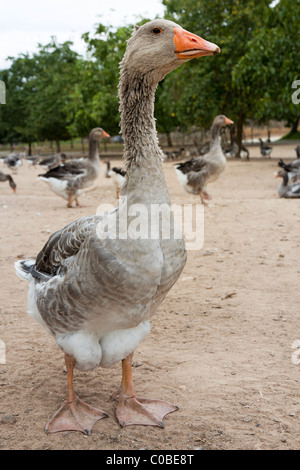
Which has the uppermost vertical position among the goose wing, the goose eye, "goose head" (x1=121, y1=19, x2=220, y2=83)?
the goose eye

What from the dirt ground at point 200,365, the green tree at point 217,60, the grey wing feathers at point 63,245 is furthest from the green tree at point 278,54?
the grey wing feathers at point 63,245

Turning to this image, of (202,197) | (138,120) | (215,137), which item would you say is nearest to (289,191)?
(202,197)

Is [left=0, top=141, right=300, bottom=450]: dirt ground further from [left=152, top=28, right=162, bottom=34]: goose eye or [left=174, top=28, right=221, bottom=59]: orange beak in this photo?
[left=152, top=28, right=162, bottom=34]: goose eye

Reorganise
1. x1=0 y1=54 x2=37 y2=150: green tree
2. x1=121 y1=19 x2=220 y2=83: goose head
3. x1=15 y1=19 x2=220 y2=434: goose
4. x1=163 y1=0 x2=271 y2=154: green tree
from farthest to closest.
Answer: x1=0 y1=54 x2=37 y2=150: green tree < x1=163 y1=0 x2=271 y2=154: green tree < x1=121 y1=19 x2=220 y2=83: goose head < x1=15 y1=19 x2=220 y2=434: goose

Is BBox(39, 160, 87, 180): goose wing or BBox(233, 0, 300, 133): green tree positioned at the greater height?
BBox(233, 0, 300, 133): green tree

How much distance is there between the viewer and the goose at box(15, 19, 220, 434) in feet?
8.71

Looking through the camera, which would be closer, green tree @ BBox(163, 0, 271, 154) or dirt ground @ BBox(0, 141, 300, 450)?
dirt ground @ BBox(0, 141, 300, 450)

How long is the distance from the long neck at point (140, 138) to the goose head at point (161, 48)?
0.28 feet

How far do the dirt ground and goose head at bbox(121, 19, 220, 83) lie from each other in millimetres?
2274

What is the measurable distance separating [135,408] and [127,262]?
45.9 inches

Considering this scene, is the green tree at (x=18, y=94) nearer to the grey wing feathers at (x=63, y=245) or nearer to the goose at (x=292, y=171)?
the goose at (x=292, y=171)

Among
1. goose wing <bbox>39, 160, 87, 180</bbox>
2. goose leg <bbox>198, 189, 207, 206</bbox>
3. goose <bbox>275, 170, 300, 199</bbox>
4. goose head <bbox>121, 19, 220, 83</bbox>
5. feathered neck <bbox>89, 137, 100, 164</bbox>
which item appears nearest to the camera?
goose head <bbox>121, 19, 220, 83</bbox>

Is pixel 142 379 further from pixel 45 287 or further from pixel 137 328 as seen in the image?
pixel 45 287

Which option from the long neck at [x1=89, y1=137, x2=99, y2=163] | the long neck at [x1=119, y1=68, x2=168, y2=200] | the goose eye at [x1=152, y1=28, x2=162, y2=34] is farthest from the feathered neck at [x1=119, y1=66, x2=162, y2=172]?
the long neck at [x1=89, y1=137, x2=99, y2=163]
